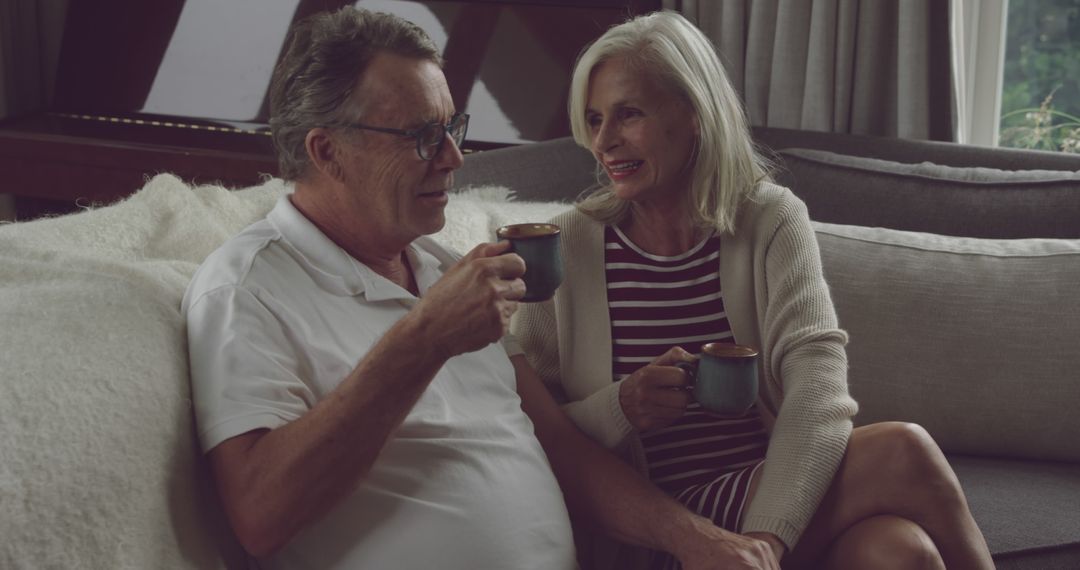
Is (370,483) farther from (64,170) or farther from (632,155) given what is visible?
(64,170)

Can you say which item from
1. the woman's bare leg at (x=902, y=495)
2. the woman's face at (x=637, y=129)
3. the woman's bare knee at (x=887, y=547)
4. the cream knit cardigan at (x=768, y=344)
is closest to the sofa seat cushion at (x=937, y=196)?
the cream knit cardigan at (x=768, y=344)

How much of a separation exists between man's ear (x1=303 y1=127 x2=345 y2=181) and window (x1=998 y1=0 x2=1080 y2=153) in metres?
2.36

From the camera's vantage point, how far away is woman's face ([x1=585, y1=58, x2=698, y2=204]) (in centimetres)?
177

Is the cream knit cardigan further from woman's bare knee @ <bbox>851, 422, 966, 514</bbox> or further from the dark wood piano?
the dark wood piano

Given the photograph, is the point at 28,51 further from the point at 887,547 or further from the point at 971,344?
the point at 887,547

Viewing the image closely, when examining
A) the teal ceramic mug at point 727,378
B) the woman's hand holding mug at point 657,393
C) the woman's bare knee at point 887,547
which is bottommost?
the woman's bare knee at point 887,547

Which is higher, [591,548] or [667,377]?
[667,377]

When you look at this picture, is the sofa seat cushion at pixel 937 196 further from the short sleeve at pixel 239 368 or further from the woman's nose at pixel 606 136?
the short sleeve at pixel 239 368

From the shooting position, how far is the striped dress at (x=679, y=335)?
5.82 feet

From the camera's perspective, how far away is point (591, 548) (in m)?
1.79

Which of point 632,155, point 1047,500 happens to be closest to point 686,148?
point 632,155

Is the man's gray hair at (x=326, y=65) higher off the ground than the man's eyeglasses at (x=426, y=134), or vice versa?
the man's gray hair at (x=326, y=65)

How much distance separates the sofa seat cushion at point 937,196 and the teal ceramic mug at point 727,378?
1.03 m

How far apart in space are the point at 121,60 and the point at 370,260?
2.15 m
